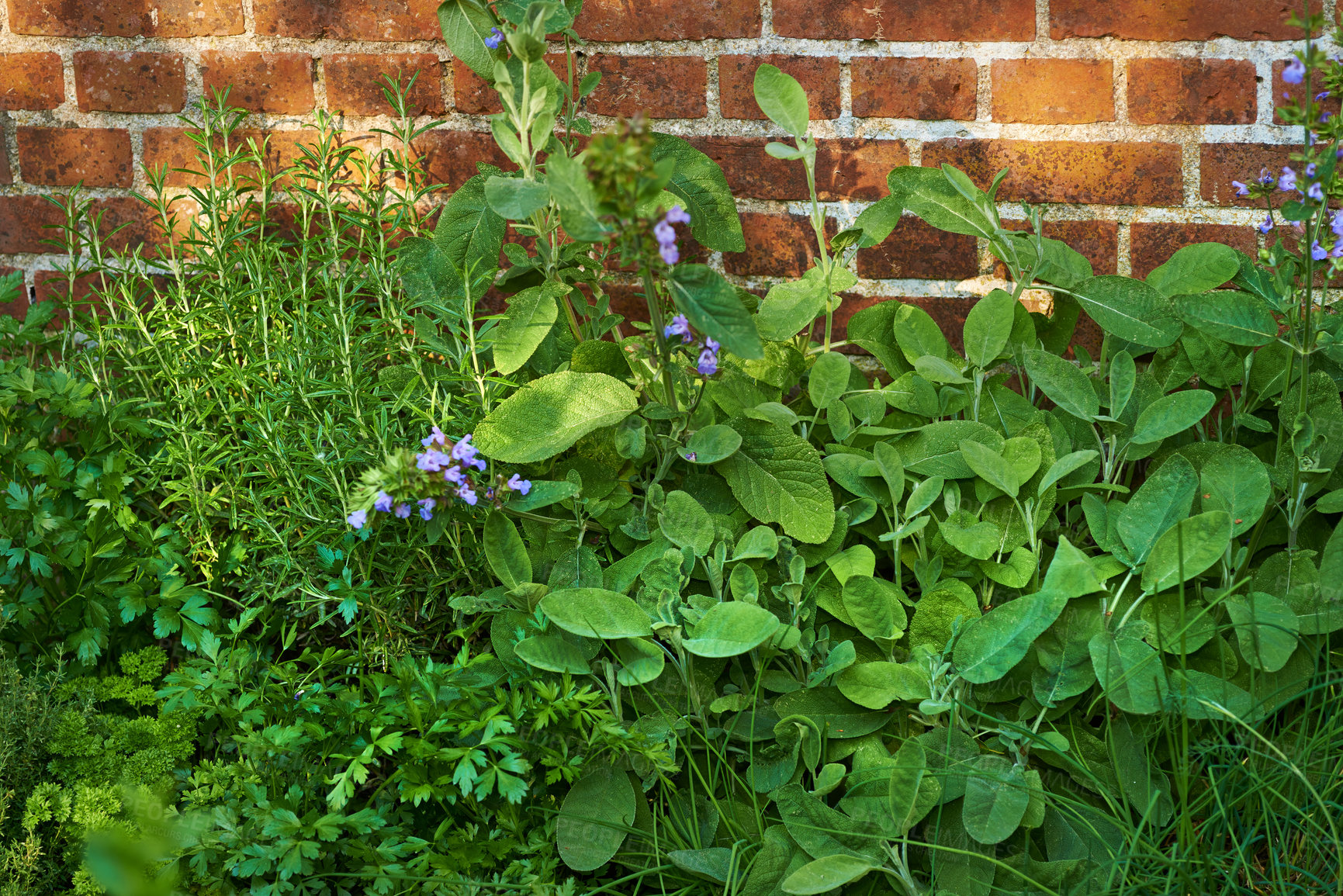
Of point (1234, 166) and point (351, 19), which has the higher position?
point (351, 19)

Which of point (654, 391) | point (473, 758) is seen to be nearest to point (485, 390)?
point (654, 391)

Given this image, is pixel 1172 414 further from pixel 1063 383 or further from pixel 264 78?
pixel 264 78

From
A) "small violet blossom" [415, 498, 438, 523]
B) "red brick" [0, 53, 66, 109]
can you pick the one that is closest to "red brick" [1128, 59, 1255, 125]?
"small violet blossom" [415, 498, 438, 523]

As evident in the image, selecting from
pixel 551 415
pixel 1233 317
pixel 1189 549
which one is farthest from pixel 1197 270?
pixel 551 415

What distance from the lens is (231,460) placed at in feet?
3.95

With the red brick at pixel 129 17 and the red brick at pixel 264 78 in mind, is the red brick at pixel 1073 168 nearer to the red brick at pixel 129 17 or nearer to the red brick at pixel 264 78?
the red brick at pixel 264 78

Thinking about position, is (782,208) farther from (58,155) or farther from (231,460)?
(58,155)

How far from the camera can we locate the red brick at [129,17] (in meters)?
1.45

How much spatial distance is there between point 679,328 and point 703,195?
1.08 feet

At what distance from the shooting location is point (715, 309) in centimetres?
92

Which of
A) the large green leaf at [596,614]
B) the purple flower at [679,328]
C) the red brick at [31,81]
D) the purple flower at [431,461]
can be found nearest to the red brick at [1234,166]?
the purple flower at [679,328]

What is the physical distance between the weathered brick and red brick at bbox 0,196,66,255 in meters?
1.40

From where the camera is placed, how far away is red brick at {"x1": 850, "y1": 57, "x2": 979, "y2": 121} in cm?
138

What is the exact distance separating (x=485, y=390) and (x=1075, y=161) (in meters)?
0.99
